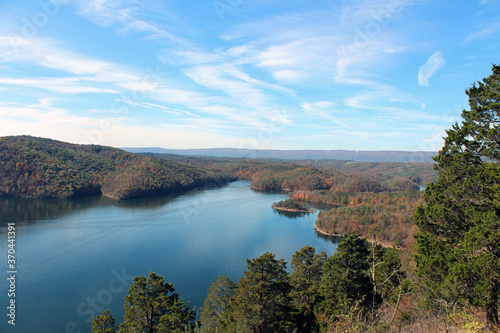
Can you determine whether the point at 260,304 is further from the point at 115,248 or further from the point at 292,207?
the point at 292,207

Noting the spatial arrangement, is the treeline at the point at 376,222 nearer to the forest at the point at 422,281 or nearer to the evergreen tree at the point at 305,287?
the evergreen tree at the point at 305,287

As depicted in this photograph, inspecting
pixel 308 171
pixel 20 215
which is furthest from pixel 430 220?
pixel 308 171

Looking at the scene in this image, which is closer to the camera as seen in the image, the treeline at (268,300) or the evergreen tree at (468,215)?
the evergreen tree at (468,215)

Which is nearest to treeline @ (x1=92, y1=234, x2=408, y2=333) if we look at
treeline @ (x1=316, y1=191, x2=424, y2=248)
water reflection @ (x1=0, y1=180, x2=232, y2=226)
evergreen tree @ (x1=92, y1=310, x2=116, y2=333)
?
evergreen tree @ (x1=92, y1=310, x2=116, y2=333)

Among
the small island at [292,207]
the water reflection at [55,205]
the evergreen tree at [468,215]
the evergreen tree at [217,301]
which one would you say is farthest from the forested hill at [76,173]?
the evergreen tree at [468,215]

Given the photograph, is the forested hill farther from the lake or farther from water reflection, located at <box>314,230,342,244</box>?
water reflection, located at <box>314,230,342,244</box>

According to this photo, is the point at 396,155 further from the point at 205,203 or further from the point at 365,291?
the point at 365,291

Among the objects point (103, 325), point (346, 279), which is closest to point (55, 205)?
point (103, 325)
